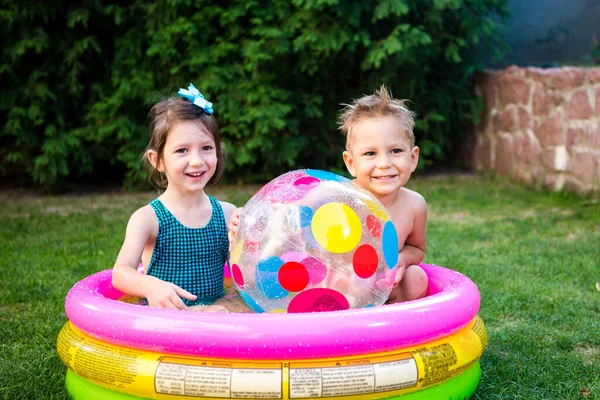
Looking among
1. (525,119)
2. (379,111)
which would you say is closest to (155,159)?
(379,111)

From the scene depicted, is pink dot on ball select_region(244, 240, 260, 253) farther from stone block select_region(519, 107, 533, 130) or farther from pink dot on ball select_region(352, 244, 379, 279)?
stone block select_region(519, 107, 533, 130)

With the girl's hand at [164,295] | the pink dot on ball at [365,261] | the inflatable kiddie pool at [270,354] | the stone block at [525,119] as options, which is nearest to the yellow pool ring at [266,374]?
the inflatable kiddie pool at [270,354]

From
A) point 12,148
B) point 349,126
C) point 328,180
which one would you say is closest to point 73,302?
point 328,180

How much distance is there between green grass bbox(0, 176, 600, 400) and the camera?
295cm

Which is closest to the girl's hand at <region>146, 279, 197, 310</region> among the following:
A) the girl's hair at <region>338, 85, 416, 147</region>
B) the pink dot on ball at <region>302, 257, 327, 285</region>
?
A: the pink dot on ball at <region>302, 257, 327, 285</region>

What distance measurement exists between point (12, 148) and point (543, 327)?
21.3 ft

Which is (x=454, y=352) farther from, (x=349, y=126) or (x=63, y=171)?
(x=63, y=171)

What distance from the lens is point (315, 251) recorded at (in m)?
2.62

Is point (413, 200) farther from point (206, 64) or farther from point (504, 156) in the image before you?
point (504, 156)

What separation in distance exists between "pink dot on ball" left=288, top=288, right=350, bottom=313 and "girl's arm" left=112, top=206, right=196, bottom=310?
387 mm

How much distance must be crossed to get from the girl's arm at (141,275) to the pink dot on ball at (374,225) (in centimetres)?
72

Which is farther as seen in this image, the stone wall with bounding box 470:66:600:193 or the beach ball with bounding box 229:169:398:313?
the stone wall with bounding box 470:66:600:193

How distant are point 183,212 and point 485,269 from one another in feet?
7.92

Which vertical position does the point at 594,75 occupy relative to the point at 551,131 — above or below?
above
